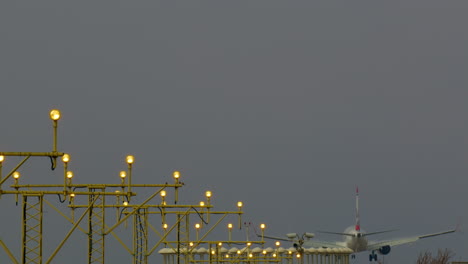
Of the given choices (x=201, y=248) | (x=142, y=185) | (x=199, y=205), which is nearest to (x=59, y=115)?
(x=142, y=185)

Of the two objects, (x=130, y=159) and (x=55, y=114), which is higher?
(x=130, y=159)

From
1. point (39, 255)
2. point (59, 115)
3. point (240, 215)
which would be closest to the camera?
point (59, 115)

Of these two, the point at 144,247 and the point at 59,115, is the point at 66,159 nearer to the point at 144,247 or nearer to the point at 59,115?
the point at 59,115

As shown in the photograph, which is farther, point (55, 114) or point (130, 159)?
point (130, 159)

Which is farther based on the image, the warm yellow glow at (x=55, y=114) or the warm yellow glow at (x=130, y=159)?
the warm yellow glow at (x=130, y=159)

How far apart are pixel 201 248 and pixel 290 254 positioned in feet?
65.0

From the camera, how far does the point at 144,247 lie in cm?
7775

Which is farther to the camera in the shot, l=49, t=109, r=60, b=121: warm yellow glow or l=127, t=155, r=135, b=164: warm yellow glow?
l=127, t=155, r=135, b=164: warm yellow glow

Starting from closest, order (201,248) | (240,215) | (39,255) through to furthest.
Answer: (39,255) < (240,215) < (201,248)

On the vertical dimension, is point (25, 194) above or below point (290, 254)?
below

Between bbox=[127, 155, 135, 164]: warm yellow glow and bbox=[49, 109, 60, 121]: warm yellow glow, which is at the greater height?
bbox=[127, 155, 135, 164]: warm yellow glow

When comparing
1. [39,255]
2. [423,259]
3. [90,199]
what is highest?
[423,259]

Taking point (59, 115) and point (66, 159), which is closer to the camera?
point (59, 115)

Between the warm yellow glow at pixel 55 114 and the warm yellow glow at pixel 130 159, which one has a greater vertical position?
the warm yellow glow at pixel 130 159
